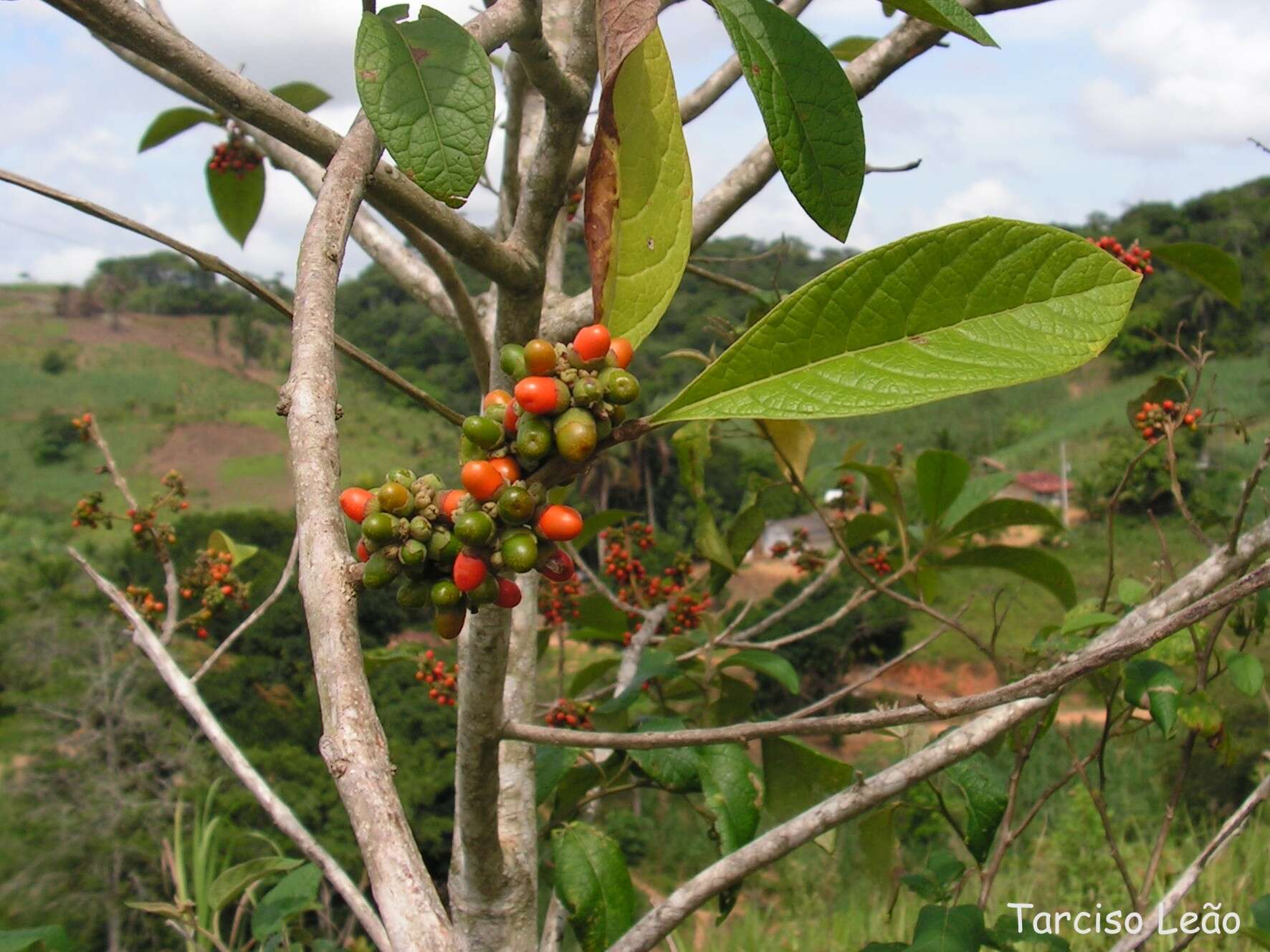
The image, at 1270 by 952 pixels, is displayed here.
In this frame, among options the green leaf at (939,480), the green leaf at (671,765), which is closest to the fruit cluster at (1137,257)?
the green leaf at (939,480)

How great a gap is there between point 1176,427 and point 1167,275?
2881 centimetres

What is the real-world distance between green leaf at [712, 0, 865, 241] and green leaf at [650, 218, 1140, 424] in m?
0.09

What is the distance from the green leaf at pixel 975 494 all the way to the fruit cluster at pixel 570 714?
807 mm

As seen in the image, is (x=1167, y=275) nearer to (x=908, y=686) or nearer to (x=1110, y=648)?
(x=908, y=686)

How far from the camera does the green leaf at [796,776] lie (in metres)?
1.23

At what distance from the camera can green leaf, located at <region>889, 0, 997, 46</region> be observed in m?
0.55

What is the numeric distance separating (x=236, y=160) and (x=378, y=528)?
1.33 meters

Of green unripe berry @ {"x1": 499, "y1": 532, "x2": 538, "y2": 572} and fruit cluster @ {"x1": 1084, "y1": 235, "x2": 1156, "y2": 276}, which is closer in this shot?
green unripe berry @ {"x1": 499, "y1": 532, "x2": 538, "y2": 572}

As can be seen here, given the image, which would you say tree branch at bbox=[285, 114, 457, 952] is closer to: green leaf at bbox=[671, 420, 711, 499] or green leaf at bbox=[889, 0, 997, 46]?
green leaf at bbox=[889, 0, 997, 46]

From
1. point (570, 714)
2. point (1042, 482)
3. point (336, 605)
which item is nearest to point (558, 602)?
point (570, 714)

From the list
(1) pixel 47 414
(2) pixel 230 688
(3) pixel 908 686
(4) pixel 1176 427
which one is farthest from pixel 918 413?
(4) pixel 1176 427

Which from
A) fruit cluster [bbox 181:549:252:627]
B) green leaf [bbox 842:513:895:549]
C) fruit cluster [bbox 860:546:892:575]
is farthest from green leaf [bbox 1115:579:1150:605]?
fruit cluster [bbox 181:549:252:627]

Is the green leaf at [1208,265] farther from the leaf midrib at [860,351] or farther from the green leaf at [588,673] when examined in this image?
the green leaf at [588,673]

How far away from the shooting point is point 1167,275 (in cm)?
2642
